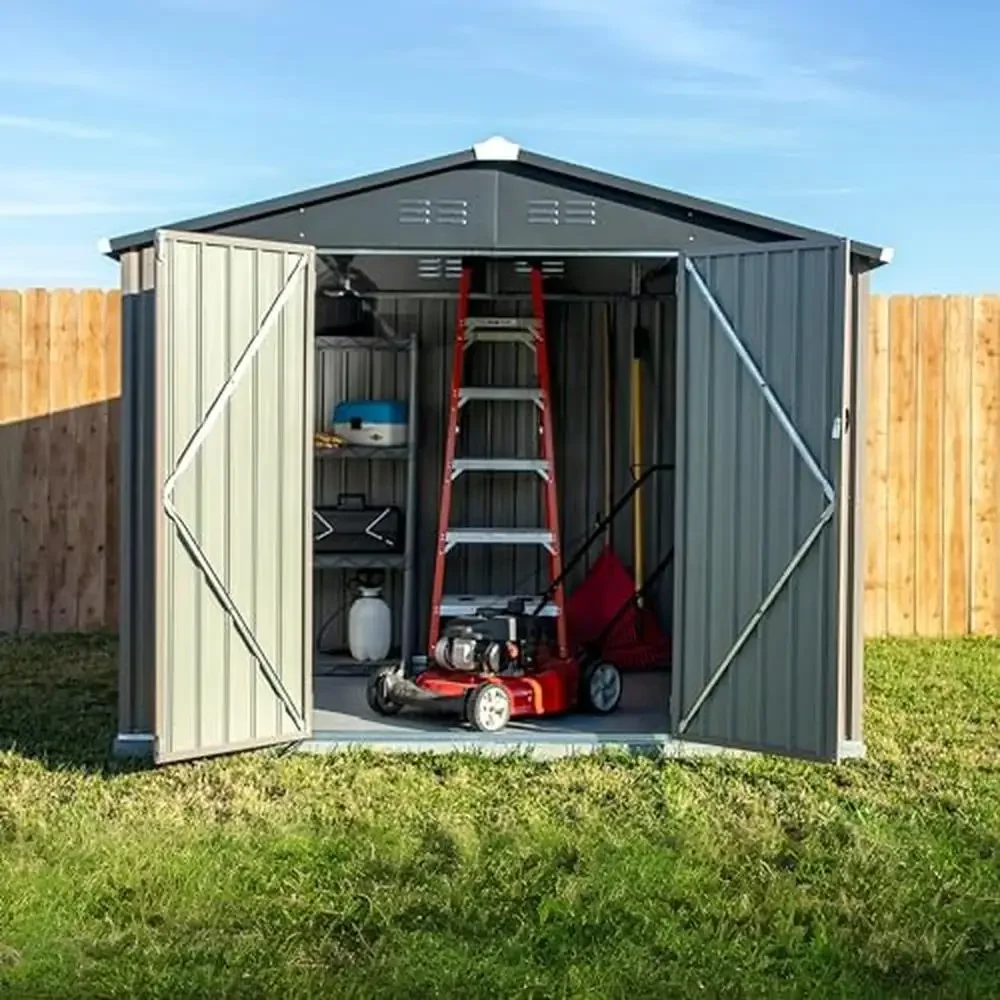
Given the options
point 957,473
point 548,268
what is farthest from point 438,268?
point 957,473

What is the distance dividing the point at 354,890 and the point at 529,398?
3.98 meters

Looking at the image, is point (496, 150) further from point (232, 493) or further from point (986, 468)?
point (986, 468)

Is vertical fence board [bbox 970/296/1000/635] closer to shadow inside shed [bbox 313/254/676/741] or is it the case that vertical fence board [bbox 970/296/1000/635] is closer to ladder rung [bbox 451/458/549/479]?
shadow inside shed [bbox 313/254/676/741]

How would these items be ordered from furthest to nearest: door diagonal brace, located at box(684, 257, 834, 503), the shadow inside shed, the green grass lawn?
the shadow inside shed, door diagonal brace, located at box(684, 257, 834, 503), the green grass lawn

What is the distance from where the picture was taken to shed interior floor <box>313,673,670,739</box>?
676 cm

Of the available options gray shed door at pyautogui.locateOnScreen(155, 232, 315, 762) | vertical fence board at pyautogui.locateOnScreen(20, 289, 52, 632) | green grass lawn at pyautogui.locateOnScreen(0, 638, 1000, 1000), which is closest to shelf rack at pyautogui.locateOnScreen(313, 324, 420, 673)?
vertical fence board at pyautogui.locateOnScreen(20, 289, 52, 632)

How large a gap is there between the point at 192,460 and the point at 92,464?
4122 mm

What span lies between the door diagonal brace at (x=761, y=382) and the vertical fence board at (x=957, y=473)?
13.0ft

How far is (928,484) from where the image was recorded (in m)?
9.90

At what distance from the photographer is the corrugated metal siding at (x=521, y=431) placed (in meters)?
8.93

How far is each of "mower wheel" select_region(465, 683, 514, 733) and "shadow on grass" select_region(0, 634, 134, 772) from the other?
1.36 meters

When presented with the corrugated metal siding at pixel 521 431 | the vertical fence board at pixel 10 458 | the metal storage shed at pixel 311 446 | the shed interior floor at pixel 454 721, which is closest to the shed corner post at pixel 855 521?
the metal storage shed at pixel 311 446

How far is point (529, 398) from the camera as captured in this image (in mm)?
8258

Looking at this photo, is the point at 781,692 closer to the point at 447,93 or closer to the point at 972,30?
the point at 447,93
